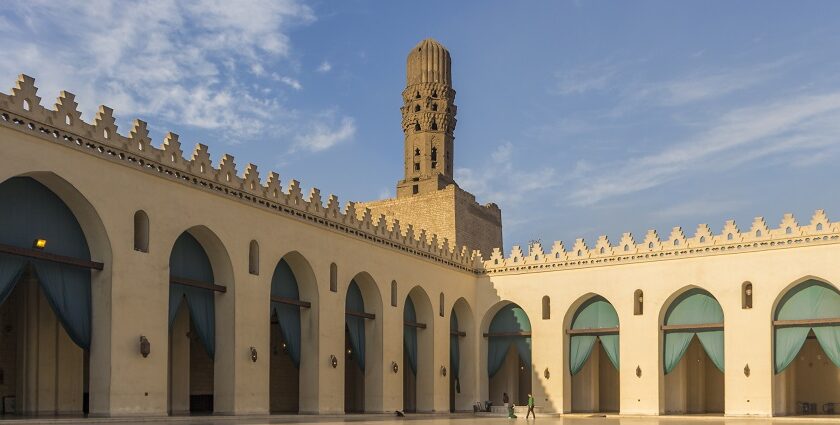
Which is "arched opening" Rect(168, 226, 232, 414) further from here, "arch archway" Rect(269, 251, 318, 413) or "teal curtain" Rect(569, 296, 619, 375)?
"teal curtain" Rect(569, 296, 619, 375)

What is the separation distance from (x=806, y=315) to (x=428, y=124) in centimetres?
1718

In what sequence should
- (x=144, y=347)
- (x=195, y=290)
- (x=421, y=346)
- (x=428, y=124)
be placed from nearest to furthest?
(x=144, y=347) < (x=195, y=290) < (x=421, y=346) < (x=428, y=124)

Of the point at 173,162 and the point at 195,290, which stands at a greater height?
the point at 173,162

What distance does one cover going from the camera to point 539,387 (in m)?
33.7

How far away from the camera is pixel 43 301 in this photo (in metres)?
21.8

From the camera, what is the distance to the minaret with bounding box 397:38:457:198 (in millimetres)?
40844

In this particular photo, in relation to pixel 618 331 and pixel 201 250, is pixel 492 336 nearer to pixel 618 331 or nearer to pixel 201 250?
pixel 618 331

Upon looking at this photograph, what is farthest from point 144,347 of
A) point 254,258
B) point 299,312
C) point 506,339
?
point 506,339

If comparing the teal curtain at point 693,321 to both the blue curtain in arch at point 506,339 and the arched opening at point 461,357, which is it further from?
the arched opening at point 461,357

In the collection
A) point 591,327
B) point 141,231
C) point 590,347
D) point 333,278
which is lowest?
point 590,347

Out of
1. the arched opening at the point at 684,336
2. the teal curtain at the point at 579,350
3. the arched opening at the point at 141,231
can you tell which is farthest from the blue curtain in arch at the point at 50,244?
the arched opening at the point at 684,336

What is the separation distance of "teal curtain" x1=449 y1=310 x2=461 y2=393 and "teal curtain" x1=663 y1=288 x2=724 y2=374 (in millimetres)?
7090

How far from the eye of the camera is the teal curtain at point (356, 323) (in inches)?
1131

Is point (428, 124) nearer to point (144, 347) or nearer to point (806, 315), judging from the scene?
point (806, 315)
